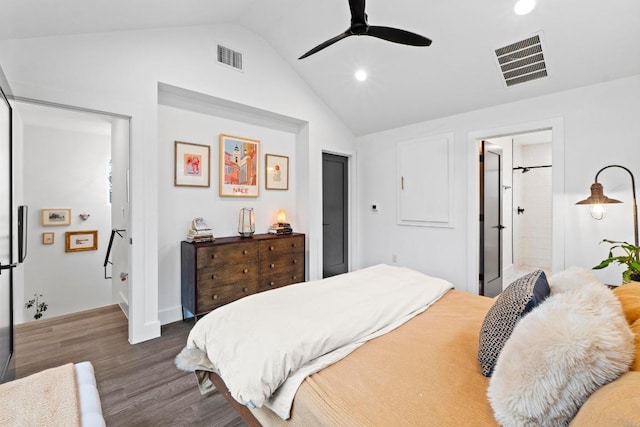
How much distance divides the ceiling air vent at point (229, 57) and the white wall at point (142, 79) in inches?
2.7

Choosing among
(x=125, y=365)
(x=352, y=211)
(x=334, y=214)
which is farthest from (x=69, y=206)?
(x=352, y=211)

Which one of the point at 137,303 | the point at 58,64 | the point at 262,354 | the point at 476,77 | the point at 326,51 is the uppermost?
the point at 326,51

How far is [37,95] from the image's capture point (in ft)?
7.36

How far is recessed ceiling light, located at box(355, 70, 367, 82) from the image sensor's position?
12.1 ft

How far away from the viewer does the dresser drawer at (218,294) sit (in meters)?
3.00

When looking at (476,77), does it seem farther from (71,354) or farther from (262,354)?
(71,354)

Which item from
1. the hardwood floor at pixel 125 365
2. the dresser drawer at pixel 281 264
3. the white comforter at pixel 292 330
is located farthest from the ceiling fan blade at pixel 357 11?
the hardwood floor at pixel 125 365

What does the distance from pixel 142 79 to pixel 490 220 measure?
4.38 m

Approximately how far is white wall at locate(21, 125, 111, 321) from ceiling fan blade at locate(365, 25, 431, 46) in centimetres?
496

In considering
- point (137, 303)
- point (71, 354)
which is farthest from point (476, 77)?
point (71, 354)

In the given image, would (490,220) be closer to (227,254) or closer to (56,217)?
(227,254)

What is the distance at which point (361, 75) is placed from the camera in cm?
372

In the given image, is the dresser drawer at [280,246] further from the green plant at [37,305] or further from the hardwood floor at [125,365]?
the green plant at [37,305]

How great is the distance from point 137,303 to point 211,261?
74 cm
